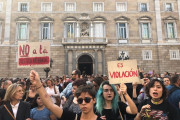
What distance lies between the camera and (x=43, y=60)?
18.4ft

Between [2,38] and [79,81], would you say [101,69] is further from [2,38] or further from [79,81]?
[79,81]

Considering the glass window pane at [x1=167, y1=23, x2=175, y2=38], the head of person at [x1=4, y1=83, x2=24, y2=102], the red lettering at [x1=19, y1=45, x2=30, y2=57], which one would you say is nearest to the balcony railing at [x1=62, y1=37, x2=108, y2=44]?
the glass window pane at [x1=167, y1=23, x2=175, y2=38]

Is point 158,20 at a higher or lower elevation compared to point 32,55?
higher

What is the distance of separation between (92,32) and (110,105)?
2016 cm

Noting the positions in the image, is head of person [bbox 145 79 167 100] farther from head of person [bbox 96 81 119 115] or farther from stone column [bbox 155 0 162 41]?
stone column [bbox 155 0 162 41]

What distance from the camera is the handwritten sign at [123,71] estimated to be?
12.5ft

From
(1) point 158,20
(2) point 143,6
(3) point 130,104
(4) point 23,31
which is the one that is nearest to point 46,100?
(3) point 130,104

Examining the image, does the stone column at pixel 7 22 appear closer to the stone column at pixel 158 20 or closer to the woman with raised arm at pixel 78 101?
the stone column at pixel 158 20

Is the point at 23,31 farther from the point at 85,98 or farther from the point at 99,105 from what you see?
the point at 85,98

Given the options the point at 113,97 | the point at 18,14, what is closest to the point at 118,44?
the point at 18,14

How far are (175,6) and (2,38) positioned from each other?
24913 millimetres

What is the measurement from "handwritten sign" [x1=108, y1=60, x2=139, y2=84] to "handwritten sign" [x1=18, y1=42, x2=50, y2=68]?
2505 mm

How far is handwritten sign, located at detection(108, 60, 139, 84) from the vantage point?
3805mm

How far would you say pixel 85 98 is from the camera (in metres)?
2.78
